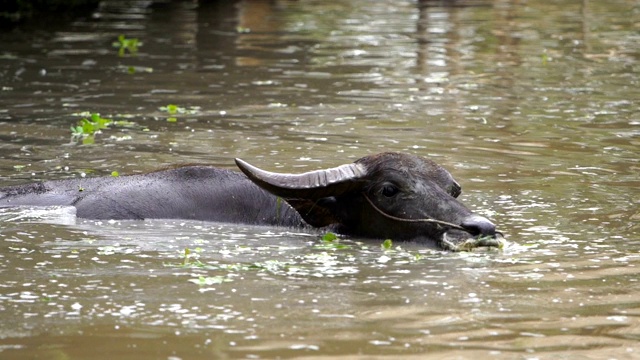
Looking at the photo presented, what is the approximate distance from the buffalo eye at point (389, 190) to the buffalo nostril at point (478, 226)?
1.79 feet

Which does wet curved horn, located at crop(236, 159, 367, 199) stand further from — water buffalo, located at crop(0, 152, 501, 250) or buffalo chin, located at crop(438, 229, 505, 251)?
buffalo chin, located at crop(438, 229, 505, 251)

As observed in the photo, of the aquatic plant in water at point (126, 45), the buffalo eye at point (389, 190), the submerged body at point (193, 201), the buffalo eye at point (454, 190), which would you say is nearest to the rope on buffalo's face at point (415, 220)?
the buffalo eye at point (389, 190)

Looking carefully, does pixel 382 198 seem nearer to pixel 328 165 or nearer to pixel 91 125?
pixel 328 165

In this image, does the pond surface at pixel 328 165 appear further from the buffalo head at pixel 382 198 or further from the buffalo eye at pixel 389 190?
the buffalo eye at pixel 389 190

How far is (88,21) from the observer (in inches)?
945

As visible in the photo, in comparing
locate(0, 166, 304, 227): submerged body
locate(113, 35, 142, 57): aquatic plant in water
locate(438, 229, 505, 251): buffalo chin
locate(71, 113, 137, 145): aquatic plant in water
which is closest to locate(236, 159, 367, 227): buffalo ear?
locate(0, 166, 304, 227): submerged body

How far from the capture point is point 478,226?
25.0 ft

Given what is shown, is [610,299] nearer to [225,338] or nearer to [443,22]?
[225,338]

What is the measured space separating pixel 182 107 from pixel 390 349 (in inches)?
341

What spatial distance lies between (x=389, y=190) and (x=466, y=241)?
0.68m

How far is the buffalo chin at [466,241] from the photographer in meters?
7.59

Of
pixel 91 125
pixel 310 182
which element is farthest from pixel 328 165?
pixel 91 125

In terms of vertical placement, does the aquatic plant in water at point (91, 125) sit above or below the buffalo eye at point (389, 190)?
below

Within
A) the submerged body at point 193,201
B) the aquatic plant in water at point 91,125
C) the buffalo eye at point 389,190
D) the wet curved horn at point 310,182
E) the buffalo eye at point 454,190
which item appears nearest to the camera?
the wet curved horn at point 310,182
